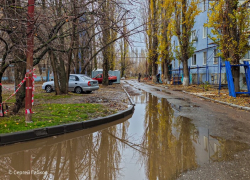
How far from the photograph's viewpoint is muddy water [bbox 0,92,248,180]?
3.63 meters

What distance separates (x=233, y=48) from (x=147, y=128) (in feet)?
33.7

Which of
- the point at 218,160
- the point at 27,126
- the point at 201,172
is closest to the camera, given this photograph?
the point at 201,172

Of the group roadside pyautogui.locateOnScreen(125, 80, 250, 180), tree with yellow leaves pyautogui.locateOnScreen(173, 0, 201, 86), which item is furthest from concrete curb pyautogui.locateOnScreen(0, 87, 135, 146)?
tree with yellow leaves pyautogui.locateOnScreen(173, 0, 201, 86)

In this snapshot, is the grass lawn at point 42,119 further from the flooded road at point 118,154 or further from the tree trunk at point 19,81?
the flooded road at point 118,154

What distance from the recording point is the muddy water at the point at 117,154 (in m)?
3.63

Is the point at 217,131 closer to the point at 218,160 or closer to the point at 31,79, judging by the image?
the point at 218,160

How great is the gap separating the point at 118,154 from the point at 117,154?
0.02 meters

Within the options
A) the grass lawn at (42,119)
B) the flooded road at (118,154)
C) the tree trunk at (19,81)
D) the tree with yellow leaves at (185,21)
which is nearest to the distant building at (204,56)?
the tree with yellow leaves at (185,21)

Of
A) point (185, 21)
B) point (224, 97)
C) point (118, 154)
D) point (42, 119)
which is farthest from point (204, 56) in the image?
point (118, 154)

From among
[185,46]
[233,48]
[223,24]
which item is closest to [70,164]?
[233,48]

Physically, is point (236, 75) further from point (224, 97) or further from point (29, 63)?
point (29, 63)

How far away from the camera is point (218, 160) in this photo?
4.08 m

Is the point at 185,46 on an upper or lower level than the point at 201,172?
upper

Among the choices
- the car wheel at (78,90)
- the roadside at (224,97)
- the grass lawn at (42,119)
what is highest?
the car wheel at (78,90)
